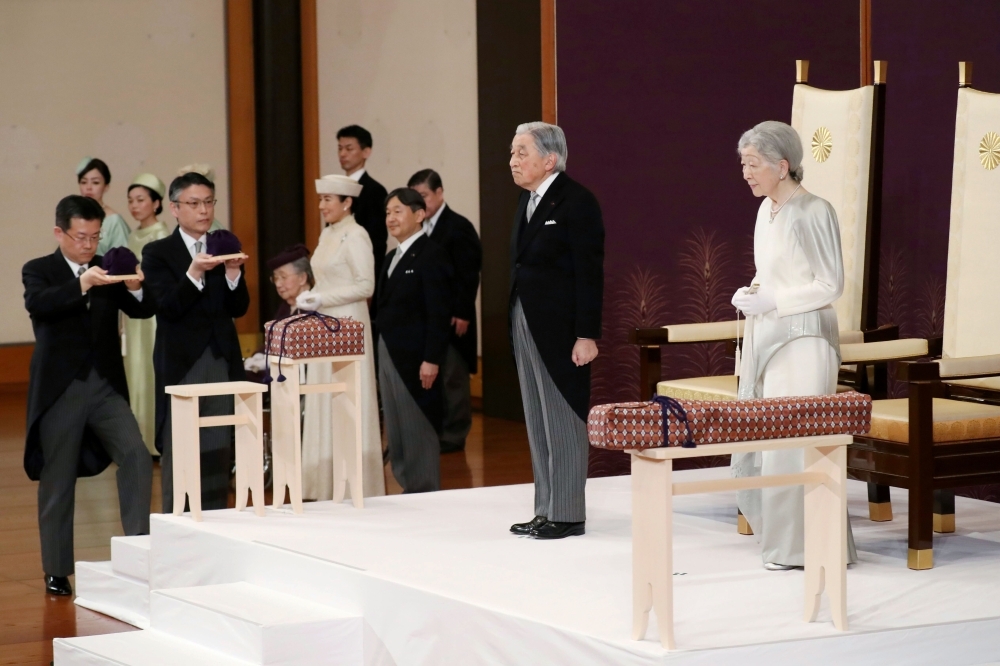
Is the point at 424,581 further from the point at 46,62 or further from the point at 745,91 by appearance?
the point at 46,62

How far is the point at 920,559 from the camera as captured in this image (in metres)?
3.82

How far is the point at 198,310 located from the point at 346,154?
250 centimetres

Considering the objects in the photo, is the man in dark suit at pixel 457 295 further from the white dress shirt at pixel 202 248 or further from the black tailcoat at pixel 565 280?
the black tailcoat at pixel 565 280

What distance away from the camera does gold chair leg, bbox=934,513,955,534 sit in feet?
14.5

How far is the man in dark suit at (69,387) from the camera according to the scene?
4.94 m

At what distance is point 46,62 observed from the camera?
10.6 meters

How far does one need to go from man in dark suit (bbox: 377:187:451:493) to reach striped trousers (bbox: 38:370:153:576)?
40.2 inches

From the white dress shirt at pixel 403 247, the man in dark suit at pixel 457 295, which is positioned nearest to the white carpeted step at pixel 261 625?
the white dress shirt at pixel 403 247

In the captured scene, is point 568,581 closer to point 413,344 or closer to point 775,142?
point 775,142

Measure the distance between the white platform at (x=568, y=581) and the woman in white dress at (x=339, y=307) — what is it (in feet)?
2.91

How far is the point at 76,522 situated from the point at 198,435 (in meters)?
1.60

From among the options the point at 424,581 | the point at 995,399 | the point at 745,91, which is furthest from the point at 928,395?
the point at 745,91

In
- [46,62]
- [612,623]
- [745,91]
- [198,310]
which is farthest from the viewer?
[46,62]

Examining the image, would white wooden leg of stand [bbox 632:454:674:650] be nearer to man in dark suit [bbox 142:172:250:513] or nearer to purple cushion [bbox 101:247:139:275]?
man in dark suit [bbox 142:172:250:513]
